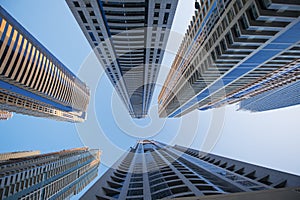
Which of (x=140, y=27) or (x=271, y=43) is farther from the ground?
(x=140, y=27)

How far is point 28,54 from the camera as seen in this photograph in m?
76.9

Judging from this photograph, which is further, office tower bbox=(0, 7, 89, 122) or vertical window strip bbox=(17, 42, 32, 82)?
vertical window strip bbox=(17, 42, 32, 82)

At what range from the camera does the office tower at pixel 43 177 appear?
5509 cm

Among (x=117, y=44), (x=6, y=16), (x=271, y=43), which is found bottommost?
(x=271, y=43)

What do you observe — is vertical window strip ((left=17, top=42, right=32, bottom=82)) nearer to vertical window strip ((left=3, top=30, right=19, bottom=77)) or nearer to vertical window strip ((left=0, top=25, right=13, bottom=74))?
vertical window strip ((left=3, top=30, right=19, bottom=77))

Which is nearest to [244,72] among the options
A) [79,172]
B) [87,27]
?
[87,27]

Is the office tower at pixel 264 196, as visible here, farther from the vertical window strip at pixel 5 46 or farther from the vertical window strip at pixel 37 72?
the vertical window strip at pixel 37 72

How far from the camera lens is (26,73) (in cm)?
7738

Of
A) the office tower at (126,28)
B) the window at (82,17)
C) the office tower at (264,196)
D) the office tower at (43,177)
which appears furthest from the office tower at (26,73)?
the office tower at (264,196)

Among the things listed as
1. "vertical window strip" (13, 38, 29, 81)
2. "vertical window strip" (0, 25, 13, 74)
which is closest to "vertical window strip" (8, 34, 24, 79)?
"vertical window strip" (13, 38, 29, 81)

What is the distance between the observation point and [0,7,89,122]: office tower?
206 feet

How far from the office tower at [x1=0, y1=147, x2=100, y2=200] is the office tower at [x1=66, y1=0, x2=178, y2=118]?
41.6 m

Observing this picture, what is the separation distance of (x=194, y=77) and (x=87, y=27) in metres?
32.6

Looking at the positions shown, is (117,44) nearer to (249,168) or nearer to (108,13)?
(108,13)
